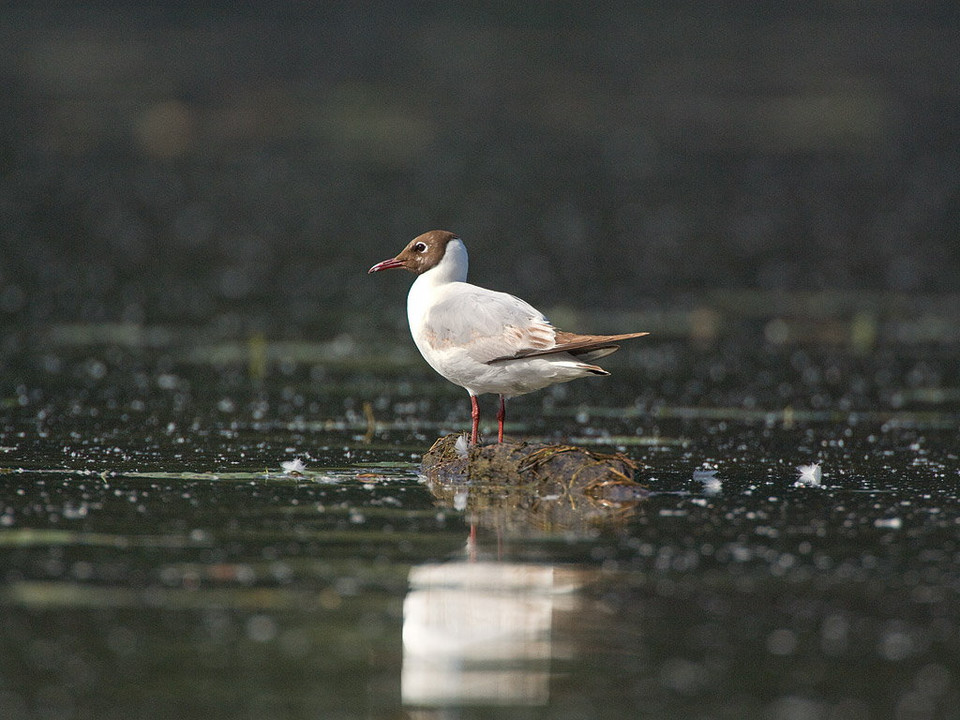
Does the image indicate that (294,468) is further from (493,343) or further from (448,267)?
(448,267)

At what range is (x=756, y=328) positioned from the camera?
18422 mm

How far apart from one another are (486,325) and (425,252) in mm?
1079

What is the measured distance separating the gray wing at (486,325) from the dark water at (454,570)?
3.09 feet

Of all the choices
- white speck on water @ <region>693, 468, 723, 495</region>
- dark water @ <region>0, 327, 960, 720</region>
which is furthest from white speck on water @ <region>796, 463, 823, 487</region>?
white speck on water @ <region>693, 468, 723, 495</region>

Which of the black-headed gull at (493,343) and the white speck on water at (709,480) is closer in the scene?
the white speck on water at (709,480)

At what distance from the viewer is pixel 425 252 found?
11102 mm

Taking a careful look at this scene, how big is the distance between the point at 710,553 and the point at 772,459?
10.2 ft

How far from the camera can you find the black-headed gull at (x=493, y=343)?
9977 millimetres

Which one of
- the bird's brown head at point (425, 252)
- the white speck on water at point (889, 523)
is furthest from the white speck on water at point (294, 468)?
the white speck on water at point (889, 523)

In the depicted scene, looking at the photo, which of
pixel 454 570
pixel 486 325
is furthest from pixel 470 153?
pixel 454 570

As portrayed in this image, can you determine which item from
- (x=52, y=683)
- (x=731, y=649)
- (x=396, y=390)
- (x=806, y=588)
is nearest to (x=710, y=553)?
(x=806, y=588)

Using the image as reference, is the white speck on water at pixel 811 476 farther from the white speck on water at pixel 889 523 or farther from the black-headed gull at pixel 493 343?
the black-headed gull at pixel 493 343

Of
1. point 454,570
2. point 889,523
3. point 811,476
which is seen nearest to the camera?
point 454,570

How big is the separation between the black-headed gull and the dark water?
84 cm
